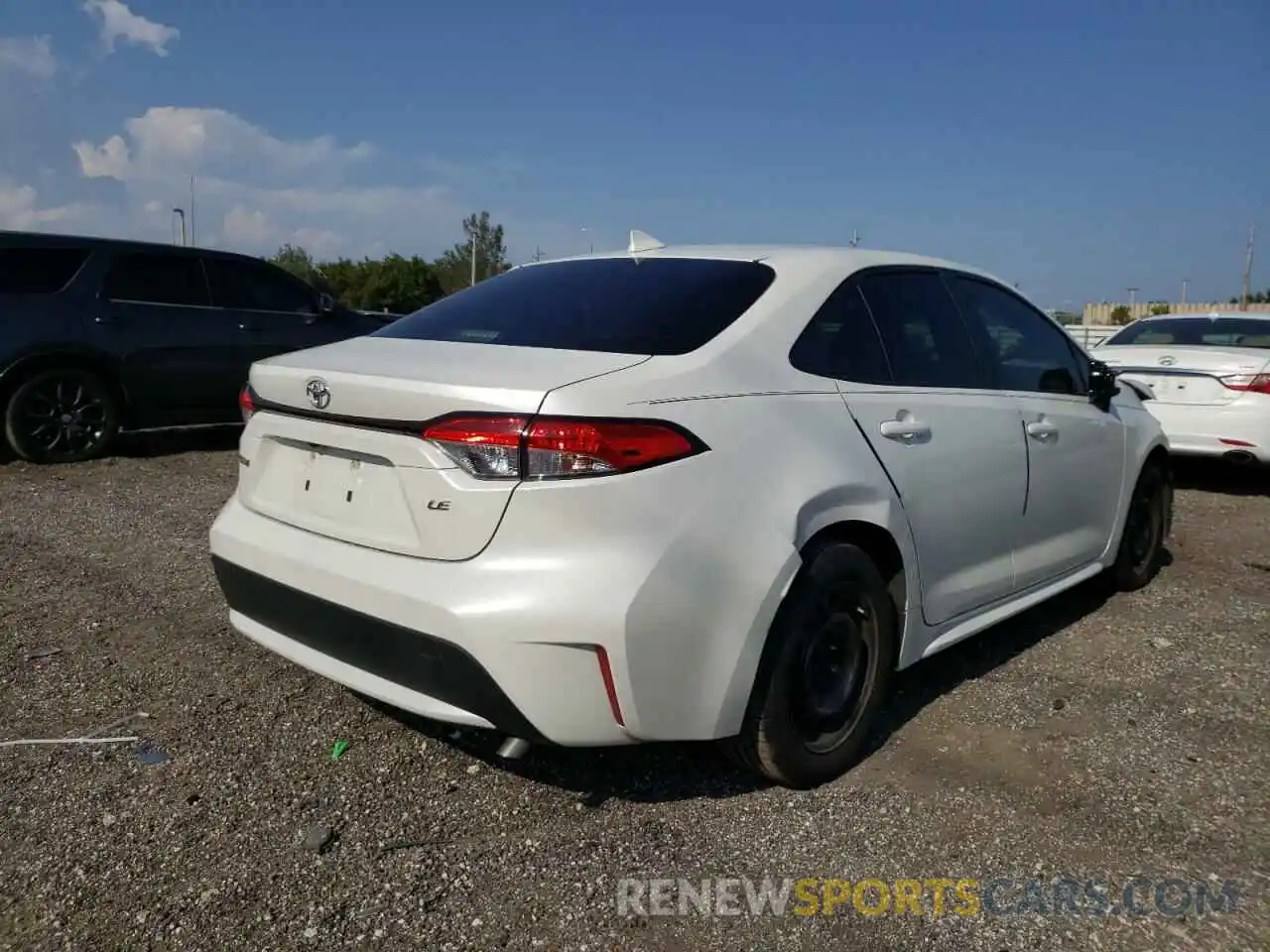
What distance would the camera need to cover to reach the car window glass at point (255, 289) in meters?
8.30

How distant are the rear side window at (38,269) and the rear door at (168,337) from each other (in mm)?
250

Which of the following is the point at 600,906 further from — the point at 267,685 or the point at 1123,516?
the point at 1123,516

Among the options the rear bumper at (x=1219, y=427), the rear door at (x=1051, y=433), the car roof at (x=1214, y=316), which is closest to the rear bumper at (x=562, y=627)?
the rear door at (x=1051, y=433)

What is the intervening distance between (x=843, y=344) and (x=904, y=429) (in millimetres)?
319

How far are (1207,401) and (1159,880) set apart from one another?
5.58m

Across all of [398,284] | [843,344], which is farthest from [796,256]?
[398,284]

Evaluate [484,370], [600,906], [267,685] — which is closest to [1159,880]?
[600,906]

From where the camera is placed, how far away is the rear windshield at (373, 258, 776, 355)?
2.67 metres

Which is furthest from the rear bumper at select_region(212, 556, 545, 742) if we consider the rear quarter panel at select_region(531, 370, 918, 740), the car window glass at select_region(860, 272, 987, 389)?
the car window glass at select_region(860, 272, 987, 389)

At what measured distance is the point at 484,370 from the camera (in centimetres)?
242

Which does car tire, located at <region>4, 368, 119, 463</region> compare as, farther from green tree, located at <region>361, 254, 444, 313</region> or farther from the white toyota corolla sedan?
green tree, located at <region>361, 254, 444, 313</region>

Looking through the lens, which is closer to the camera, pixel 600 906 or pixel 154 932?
pixel 154 932

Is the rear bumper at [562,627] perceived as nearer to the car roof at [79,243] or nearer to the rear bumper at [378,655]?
the rear bumper at [378,655]

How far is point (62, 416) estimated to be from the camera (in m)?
7.29
